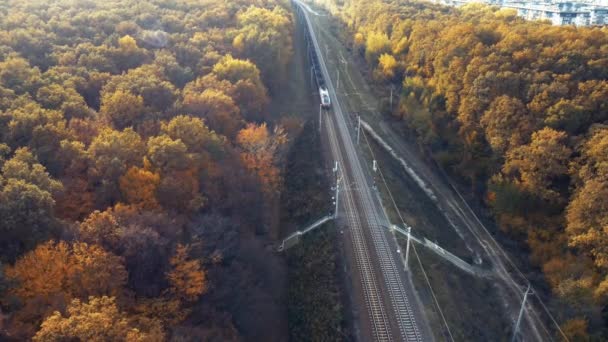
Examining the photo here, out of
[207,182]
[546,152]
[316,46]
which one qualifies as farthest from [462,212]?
[316,46]

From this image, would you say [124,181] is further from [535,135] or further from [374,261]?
[535,135]

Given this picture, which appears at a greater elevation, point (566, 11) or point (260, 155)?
point (566, 11)

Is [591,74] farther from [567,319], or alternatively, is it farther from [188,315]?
[188,315]

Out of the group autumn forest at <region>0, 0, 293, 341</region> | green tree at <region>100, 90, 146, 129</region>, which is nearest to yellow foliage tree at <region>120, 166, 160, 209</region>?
autumn forest at <region>0, 0, 293, 341</region>

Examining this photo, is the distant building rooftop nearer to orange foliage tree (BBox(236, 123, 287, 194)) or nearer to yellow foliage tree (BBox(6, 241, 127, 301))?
orange foliage tree (BBox(236, 123, 287, 194))

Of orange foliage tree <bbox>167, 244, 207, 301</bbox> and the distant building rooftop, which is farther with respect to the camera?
the distant building rooftop

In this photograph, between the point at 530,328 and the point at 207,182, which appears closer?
the point at 530,328

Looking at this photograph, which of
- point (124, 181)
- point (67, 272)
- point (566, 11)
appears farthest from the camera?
point (566, 11)

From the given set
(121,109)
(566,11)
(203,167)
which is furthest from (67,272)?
(566,11)

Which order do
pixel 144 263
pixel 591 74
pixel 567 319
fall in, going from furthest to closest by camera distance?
pixel 591 74 → pixel 567 319 → pixel 144 263
